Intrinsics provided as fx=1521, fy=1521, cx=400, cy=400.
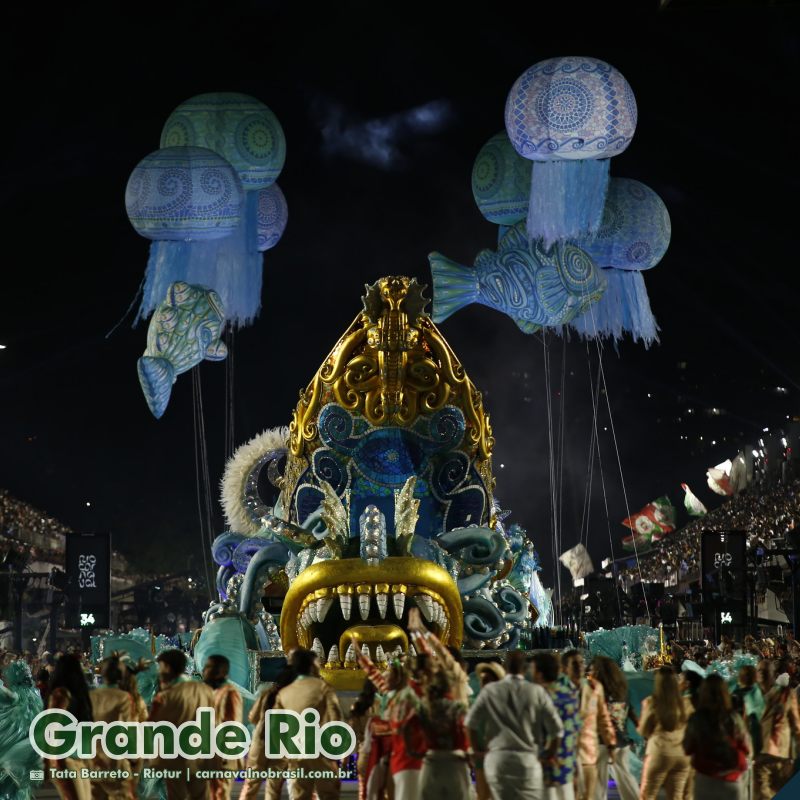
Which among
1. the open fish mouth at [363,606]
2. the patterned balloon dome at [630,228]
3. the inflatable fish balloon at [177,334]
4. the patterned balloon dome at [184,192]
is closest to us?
the open fish mouth at [363,606]

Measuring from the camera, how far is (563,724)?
1025cm

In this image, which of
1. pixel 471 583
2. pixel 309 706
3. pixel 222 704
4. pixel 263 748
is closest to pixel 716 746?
pixel 309 706

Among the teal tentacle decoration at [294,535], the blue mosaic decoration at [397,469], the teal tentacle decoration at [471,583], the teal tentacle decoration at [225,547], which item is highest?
the blue mosaic decoration at [397,469]

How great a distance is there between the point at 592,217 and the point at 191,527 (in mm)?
35161

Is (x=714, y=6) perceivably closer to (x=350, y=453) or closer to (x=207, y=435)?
(x=350, y=453)

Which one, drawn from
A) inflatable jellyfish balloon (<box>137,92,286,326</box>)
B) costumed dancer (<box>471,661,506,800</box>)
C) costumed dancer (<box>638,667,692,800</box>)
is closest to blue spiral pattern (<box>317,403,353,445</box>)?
inflatable jellyfish balloon (<box>137,92,286,326</box>)

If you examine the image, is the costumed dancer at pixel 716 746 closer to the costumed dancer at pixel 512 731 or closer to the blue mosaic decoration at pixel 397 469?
the costumed dancer at pixel 512 731

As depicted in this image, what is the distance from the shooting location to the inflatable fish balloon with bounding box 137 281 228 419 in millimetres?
22031

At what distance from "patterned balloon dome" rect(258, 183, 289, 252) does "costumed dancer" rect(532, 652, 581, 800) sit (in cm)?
1546

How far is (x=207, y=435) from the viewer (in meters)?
49.4

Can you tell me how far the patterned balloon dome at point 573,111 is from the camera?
2144cm

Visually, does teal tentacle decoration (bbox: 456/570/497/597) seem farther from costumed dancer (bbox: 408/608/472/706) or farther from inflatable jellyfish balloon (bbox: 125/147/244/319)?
costumed dancer (bbox: 408/608/472/706)

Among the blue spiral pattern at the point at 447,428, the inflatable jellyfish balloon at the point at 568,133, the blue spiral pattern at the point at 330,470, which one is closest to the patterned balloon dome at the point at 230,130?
the inflatable jellyfish balloon at the point at 568,133

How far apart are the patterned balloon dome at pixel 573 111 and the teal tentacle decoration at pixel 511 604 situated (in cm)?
631
